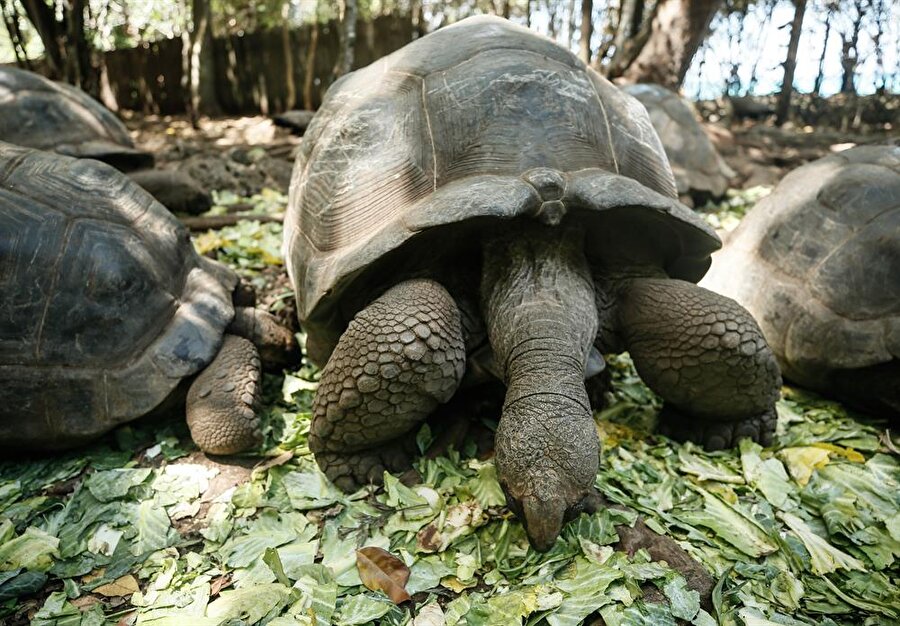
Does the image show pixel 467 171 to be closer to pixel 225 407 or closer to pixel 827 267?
pixel 225 407

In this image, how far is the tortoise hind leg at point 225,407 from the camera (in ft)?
8.30

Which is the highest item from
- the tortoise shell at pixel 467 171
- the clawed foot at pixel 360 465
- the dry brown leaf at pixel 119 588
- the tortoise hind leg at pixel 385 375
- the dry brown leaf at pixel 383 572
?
the tortoise shell at pixel 467 171

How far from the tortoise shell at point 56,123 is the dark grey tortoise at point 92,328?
197 centimetres

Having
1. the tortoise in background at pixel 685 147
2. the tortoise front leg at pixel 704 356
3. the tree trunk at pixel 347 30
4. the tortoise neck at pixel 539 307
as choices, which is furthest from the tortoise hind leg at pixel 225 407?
the tree trunk at pixel 347 30

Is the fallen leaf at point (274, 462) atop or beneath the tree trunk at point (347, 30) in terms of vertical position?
beneath

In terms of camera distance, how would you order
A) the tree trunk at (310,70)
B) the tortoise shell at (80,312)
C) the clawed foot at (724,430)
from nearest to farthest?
the tortoise shell at (80,312) → the clawed foot at (724,430) → the tree trunk at (310,70)

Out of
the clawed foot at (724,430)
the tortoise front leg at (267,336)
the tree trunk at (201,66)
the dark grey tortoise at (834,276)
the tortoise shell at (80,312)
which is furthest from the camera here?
the tree trunk at (201,66)

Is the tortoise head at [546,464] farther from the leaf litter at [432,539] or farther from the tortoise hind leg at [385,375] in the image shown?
the tortoise hind leg at [385,375]

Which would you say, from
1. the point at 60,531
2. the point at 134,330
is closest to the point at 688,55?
the point at 134,330

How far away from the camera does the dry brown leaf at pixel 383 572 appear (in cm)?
190

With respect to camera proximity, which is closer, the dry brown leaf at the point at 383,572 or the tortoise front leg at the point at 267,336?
the dry brown leaf at the point at 383,572

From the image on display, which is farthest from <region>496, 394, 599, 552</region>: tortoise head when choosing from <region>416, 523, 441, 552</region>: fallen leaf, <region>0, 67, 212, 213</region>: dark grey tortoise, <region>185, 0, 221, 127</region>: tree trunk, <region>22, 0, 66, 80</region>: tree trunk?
<region>22, 0, 66, 80</region>: tree trunk

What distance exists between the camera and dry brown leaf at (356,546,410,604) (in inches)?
74.8

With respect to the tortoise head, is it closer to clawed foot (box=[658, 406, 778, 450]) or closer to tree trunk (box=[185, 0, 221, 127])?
clawed foot (box=[658, 406, 778, 450])
